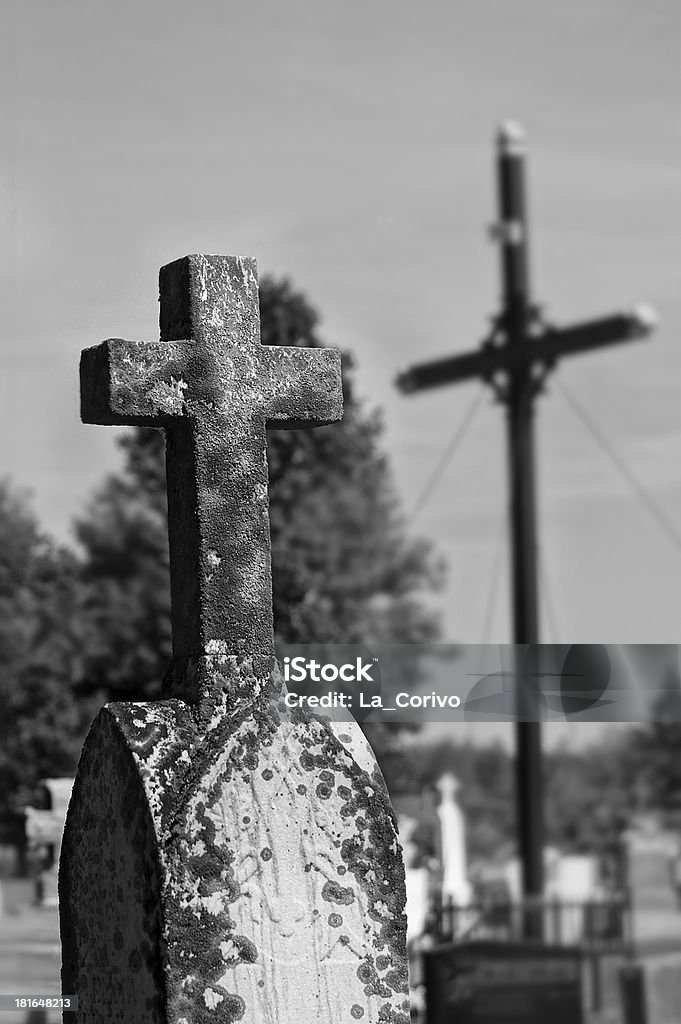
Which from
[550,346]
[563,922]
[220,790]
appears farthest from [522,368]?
[220,790]

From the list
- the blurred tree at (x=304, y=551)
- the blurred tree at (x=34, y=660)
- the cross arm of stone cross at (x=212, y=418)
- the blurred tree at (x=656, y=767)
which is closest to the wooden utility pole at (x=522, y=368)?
the cross arm of stone cross at (x=212, y=418)

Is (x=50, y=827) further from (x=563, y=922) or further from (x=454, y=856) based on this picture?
(x=454, y=856)

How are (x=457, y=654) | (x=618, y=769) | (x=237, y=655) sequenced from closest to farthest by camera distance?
(x=237, y=655), (x=457, y=654), (x=618, y=769)

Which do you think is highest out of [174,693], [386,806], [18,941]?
[174,693]

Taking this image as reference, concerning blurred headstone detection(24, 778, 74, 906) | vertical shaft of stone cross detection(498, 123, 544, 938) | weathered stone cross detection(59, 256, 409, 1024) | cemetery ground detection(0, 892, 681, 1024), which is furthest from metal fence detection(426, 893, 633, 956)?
weathered stone cross detection(59, 256, 409, 1024)

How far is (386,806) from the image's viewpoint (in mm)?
2795

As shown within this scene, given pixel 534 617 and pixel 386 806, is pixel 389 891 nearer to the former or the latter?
pixel 386 806

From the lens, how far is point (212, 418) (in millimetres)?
2939

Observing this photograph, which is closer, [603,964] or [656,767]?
[603,964]

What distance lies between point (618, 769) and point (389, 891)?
121 ft

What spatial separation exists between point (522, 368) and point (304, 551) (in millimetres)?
8327

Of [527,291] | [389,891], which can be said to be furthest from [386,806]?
[527,291]

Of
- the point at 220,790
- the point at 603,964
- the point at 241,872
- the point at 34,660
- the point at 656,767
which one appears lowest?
the point at 603,964

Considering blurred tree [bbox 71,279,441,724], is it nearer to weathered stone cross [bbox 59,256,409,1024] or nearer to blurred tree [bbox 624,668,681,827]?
blurred tree [bbox 624,668,681,827]
